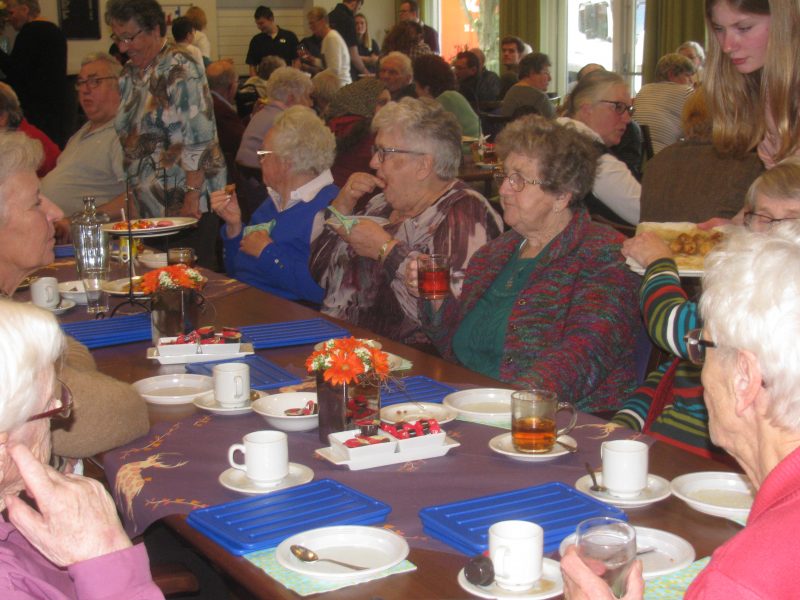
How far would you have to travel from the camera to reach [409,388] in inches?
93.8

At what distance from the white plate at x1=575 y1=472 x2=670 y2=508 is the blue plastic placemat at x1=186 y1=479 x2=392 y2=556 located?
1.13ft

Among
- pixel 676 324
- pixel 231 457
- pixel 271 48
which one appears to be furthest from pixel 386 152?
pixel 271 48

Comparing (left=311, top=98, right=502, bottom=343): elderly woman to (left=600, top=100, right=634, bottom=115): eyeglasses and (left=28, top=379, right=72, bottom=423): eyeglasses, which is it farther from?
(left=28, top=379, right=72, bottom=423): eyeglasses

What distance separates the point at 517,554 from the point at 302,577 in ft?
1.00

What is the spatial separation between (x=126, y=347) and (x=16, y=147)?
2.04ft

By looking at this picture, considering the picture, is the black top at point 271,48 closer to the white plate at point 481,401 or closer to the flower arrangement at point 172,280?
the flower arrangement at point 172,280

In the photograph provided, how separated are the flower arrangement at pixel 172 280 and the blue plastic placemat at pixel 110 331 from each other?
0.15 metres

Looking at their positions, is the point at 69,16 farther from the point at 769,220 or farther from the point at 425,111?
the point at 769,220

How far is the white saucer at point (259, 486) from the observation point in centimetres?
178

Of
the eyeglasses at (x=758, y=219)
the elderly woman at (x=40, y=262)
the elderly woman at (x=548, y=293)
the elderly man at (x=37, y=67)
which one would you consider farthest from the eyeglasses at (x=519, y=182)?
the elderly man at (x=37, y=67)

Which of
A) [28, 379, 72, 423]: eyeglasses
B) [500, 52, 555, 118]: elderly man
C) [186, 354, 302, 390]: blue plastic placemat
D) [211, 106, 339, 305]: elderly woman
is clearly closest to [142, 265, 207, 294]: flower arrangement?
[186, 354, 302, 390]: blue plastic placemat

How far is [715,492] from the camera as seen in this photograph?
1746mm

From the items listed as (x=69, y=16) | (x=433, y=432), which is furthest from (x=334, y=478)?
(x=69, y=16)

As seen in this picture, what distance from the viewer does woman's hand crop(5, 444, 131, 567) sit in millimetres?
1384
